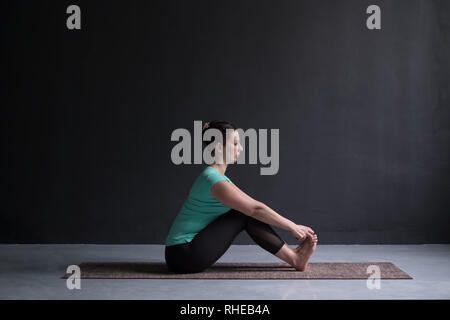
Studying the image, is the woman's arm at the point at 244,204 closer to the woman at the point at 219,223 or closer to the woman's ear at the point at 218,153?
the woman at the point at 219,223

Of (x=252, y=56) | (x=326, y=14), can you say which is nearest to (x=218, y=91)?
(x=252, y=56)

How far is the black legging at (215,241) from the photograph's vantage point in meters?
3.02

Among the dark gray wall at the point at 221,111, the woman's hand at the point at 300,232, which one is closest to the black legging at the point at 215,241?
the woman's hand at the point at 300,232

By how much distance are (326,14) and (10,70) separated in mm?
2306

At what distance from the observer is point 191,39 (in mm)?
4434

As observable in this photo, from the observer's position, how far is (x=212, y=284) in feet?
9.36

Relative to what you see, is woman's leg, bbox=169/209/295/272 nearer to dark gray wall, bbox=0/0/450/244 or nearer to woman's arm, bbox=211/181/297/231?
woman's arm, bbox=211/181/297/231

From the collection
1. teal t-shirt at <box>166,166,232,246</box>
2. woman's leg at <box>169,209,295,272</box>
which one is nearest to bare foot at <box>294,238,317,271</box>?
woman's leg at <box>169,209,295,272</box>

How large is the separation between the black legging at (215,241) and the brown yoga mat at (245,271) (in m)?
0.07

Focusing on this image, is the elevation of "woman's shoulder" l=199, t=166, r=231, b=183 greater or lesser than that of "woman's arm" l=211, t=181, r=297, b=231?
greater

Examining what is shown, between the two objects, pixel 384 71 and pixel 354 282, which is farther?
pixel 384 71

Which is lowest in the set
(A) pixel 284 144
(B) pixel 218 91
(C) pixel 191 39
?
(A) pixel 284 144

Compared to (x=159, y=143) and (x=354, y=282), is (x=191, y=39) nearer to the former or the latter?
(x=159, y=143)

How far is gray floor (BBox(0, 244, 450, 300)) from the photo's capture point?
8.55 feet
